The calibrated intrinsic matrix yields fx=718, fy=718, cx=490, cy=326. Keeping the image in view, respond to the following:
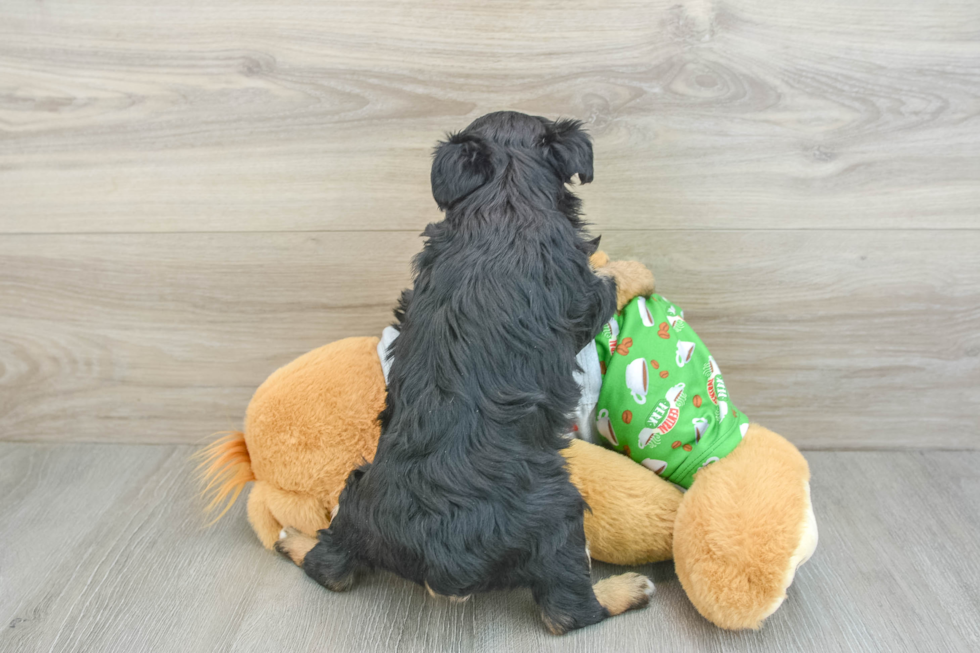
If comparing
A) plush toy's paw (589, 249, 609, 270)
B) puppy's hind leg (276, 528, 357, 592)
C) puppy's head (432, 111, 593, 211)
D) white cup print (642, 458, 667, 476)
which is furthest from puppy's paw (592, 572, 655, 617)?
puppy's head (432, 111, 593, 211)

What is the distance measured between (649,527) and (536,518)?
256 mm

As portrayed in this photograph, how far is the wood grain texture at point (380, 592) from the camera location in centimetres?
106

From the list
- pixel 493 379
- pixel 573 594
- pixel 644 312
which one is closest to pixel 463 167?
pixel 493 379

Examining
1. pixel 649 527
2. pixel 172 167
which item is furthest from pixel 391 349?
pixel 172 167

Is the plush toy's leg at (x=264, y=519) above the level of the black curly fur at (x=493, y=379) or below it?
below

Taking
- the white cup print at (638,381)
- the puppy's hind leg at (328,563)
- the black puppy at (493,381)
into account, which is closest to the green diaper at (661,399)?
the white cup print at (638,381)

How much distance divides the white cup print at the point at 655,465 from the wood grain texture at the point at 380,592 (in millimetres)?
176

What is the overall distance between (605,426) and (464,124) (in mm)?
614

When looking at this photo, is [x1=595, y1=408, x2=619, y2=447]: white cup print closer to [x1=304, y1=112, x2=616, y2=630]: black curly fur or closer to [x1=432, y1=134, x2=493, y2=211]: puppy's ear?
[x1=304, y1=112, x2=616, y2=630]: black curly fur

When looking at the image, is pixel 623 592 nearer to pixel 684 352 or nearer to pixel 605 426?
pixel 605 426

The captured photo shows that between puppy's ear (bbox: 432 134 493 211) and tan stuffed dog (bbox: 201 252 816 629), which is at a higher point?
puppy's ear (bbox: 432 134 493 211)

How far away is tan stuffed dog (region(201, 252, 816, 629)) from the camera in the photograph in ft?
3.30

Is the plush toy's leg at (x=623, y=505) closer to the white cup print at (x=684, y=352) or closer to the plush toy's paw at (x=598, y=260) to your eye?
the white cup print at (x=684, y=352)

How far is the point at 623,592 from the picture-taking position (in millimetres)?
1099
